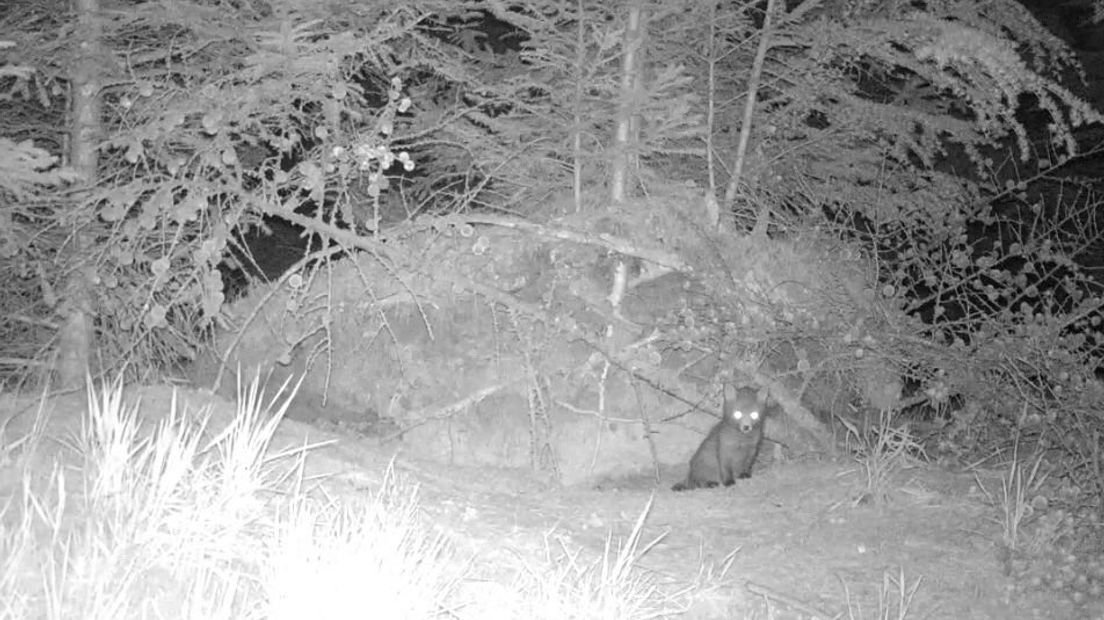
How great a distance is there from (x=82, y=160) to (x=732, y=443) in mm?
5876

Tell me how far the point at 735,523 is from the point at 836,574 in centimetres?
109

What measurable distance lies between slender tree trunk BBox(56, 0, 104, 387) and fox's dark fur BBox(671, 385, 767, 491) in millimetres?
5154

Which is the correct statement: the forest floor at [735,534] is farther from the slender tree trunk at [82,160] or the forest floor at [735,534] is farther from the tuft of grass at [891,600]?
the slender tree trunk at [82,160]

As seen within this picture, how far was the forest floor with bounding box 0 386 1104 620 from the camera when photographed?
16.1 ft

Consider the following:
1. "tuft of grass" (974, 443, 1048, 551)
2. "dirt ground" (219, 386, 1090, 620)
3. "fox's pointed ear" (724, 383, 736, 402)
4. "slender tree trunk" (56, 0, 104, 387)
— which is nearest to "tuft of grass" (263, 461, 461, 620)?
"dirt ground" (219, 386, 1090, 620)

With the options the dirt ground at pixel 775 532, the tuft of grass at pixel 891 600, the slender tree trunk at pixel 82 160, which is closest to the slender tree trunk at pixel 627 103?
the dirt ground at pixel 775 532

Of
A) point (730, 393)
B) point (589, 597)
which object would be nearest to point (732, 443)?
point (730, 393)

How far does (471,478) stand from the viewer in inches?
293

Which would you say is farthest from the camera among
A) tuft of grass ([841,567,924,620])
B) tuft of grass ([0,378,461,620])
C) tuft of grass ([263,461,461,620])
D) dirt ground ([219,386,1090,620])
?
dirt ground ([219,386,1090,620])

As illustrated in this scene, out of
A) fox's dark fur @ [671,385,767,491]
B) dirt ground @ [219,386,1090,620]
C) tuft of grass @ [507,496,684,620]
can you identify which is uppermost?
tuft of grass @ [507,496,684,620]

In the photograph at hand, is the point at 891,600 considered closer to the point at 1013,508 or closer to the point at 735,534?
the point at 735,534

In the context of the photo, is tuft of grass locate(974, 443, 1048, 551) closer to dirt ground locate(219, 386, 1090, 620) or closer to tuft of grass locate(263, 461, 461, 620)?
dirt ground locate(219, 386, 1090, 620)

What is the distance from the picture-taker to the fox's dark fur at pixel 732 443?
884 centimetres

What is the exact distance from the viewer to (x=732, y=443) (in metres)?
8.88
